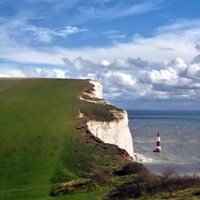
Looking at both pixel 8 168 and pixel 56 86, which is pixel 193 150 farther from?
pixel 8 168

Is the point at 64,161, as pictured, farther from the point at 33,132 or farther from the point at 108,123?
the point at 108,123

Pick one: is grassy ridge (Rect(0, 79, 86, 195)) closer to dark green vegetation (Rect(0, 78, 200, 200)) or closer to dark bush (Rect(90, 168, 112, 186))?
dark green vegetation (Rect(0, 78, 200, 200))

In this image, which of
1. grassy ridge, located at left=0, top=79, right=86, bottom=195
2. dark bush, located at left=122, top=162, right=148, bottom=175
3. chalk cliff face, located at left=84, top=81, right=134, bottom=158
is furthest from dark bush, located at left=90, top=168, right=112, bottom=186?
chalk cliff face, located at left=84, top=81, right=134, bottom=158

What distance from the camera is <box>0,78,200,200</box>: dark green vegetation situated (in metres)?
28.2

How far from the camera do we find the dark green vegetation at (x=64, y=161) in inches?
1109

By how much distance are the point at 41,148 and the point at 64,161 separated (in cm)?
427

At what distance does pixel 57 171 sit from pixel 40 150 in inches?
226

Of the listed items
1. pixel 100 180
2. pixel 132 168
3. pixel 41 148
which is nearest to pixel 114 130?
pixel 41 148

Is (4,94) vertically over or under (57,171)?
over

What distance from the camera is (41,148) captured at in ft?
148

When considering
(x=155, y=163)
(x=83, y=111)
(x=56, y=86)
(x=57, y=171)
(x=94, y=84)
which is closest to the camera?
(x=57, y=171)

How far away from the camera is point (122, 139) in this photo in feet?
196

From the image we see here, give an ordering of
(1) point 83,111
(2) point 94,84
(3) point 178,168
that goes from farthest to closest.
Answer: (2) point 94,84 < (1) point 83,111 < (3) point 178,168

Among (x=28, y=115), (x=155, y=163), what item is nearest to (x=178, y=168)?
(x=155, y=163)
